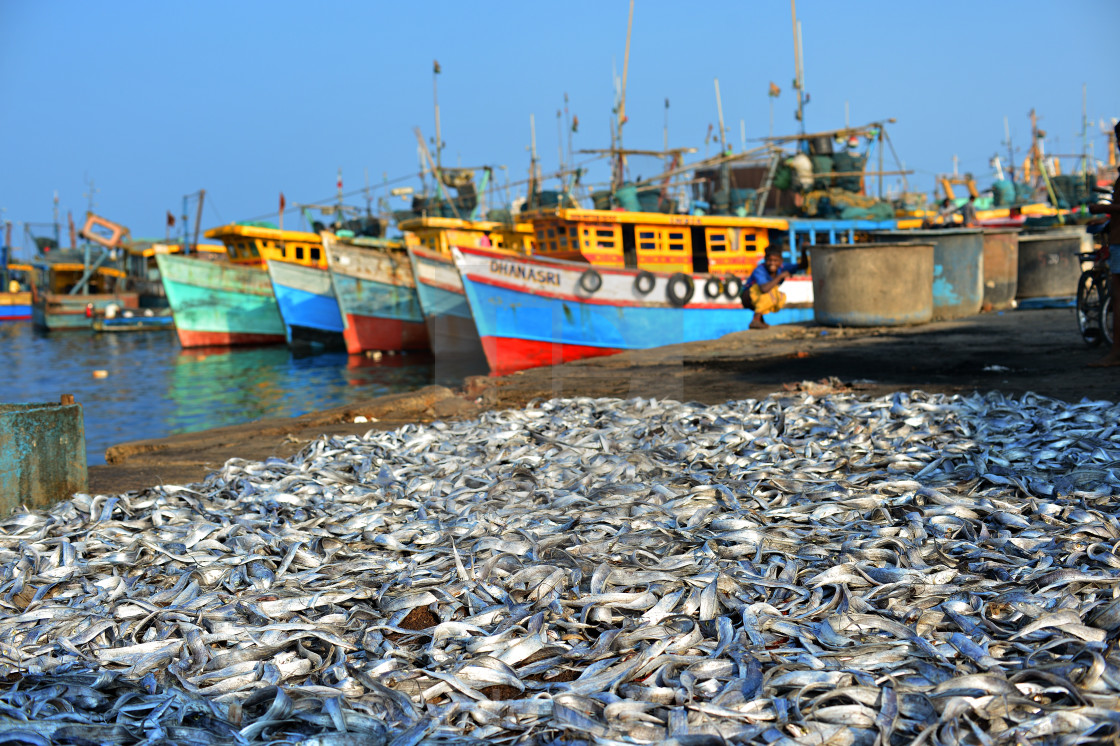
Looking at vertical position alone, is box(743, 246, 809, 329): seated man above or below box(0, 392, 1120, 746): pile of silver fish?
above

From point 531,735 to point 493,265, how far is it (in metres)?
14.9

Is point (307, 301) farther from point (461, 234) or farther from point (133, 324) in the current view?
point (133, 324)

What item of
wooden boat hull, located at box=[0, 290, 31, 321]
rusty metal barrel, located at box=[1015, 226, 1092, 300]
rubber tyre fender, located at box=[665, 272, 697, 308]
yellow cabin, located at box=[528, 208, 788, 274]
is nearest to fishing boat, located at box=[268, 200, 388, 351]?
yellow cabin, located at box=[528, 208, 788, 274]

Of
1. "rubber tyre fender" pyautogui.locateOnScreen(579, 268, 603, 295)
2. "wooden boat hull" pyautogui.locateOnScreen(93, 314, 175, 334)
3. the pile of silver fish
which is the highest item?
"rubber tyre fender" pyautogui.locateOnScreen(579, 268, 603, 295)

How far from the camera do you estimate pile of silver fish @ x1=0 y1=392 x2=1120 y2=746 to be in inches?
93.3

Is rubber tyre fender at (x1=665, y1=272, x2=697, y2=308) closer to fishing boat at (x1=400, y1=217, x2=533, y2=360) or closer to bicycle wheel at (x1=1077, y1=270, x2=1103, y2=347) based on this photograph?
fishing boat at (x1=400, y1=217, x2=533, y2=360)

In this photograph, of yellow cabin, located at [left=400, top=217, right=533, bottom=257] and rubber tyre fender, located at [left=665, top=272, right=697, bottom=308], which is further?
yellow cabin, located at [left=400, top=217, right=533, bottom=257]

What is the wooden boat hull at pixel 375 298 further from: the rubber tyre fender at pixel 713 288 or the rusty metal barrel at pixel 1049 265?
the rusty metal barrel at pixel 1049 265

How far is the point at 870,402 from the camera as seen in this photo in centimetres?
656

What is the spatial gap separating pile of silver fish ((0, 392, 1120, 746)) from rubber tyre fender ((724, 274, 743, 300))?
12839 millimetres

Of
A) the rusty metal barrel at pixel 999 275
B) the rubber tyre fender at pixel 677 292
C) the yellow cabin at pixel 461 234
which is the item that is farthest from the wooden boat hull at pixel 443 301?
the rusty metal barrel at pixel 999 275

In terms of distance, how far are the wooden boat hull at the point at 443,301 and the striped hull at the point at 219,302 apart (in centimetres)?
896

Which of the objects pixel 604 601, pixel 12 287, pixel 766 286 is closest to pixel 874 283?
pixel 766 286

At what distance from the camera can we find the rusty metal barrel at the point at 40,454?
4.93m
